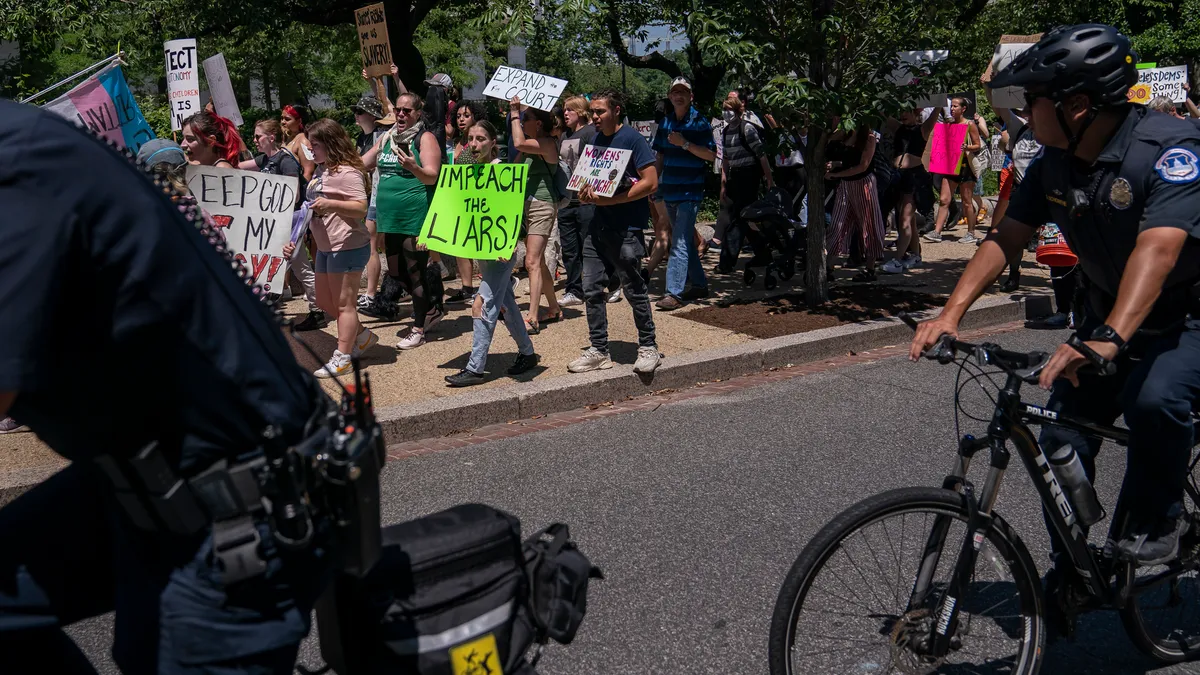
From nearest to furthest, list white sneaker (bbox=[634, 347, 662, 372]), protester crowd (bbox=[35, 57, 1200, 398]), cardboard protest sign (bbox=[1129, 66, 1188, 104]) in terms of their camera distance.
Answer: white sneaker (bbox=[634, 347, 662, 372])
protester crowd (bbox=[35, 57, 1200, 398])
cardboard protest sign (bbox=[1129, 66, 1188, 104])

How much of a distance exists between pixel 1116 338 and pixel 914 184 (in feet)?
30.8

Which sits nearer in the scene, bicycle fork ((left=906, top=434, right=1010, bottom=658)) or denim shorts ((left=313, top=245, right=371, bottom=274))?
bicycle fork ((left=906, top=434, right=1010, bottom=658))

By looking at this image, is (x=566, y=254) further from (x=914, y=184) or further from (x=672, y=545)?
(x=672, y=545)

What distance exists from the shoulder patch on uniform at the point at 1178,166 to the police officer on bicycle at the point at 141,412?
7.81 ft

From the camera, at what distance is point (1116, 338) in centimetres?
297

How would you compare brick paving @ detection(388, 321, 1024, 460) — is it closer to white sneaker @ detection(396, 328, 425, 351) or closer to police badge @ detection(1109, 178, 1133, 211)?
white sneaker @ detection(396, 328, 425, 351)

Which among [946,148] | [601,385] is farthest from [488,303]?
[946,148]

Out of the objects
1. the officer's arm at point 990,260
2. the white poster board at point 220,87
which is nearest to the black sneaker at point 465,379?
the officer's arm at point 990,260

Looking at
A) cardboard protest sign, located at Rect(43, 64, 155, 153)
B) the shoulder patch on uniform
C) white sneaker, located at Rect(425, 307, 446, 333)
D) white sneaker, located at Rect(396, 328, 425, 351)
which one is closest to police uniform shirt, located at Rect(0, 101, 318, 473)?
the shoulder patch on uniform

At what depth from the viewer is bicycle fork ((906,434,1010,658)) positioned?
2990mm

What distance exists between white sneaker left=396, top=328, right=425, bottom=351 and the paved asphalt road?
2.37m

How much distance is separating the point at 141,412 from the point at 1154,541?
281 cm

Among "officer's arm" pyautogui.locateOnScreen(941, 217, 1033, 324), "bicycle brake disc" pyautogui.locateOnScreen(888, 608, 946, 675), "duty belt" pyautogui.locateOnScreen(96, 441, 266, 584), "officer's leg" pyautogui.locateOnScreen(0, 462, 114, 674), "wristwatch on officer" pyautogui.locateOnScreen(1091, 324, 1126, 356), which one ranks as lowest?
"bicycle brake disc" pyautogui.locateOnScreen(888, 608, 946, 675)

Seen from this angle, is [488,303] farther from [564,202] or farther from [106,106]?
[106,106]
